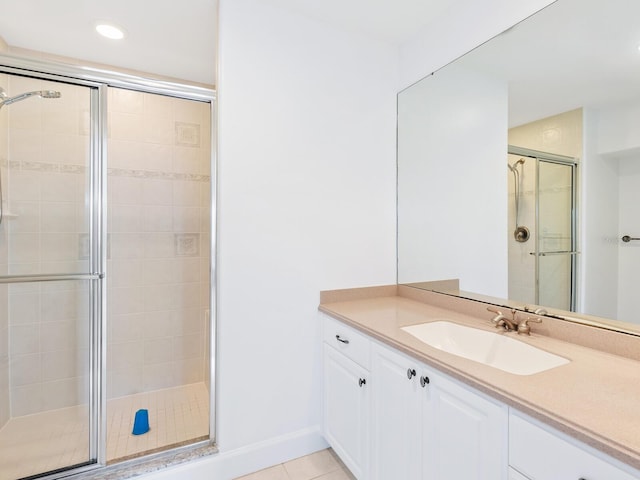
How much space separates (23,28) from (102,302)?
1.65 m

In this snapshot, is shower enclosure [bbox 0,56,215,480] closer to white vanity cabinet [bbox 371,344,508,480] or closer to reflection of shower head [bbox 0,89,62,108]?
reflection of shower head [bbox 0,89,62,108]

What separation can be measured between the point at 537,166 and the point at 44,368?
2.90 meters

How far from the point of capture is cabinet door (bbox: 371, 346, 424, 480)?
113 cm

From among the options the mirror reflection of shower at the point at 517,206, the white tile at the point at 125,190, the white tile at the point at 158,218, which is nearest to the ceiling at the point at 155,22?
the white tile at the point at 125,190

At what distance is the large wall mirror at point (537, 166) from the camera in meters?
1.16

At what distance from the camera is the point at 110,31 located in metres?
1.87

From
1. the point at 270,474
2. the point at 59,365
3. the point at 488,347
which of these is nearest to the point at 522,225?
the point at 488,347

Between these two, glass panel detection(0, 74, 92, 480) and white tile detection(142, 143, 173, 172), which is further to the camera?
white tile detection(142, 143, 173, 172)

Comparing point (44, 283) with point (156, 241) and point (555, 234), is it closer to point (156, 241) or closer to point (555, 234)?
point (156, 241)

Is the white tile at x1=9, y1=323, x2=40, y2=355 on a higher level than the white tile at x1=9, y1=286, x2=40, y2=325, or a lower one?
lower

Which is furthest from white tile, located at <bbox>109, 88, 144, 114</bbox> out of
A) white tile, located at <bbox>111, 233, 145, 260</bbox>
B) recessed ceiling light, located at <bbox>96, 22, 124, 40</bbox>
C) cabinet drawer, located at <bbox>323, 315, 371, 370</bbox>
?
cabinet drawer, located at <bbox>323, 315, 371, 370</bbox>

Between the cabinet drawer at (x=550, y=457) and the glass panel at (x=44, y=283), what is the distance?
1882 mm

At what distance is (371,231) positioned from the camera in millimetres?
2004

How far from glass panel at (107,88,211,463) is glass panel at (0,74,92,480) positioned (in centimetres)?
41
